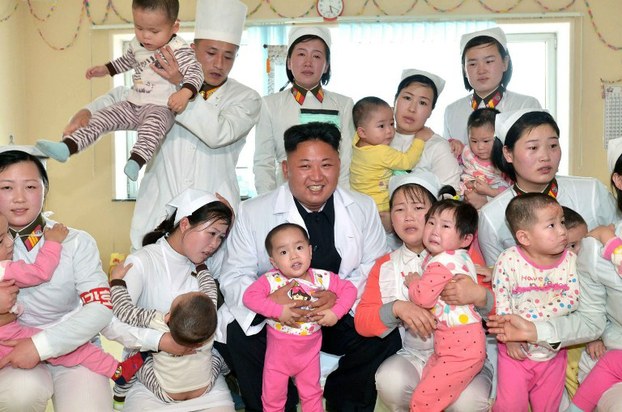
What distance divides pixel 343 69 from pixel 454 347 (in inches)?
194

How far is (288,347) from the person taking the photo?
9.20 feet

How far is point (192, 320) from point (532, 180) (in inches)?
59.7

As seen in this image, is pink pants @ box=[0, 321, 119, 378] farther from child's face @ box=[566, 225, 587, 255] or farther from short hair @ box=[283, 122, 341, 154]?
child's face @ box=[566, 225, 587, 255]

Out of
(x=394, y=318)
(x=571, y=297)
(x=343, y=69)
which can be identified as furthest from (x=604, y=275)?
(x=343, y=69)

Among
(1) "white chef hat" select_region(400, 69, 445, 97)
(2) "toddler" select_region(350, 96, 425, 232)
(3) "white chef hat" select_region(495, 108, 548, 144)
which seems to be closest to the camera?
(3) "white chef hat" select_region(495, 108, 548, 144)

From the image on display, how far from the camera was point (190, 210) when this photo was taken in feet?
9.70

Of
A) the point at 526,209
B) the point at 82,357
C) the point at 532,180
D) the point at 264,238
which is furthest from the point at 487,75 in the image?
the point at 82,357

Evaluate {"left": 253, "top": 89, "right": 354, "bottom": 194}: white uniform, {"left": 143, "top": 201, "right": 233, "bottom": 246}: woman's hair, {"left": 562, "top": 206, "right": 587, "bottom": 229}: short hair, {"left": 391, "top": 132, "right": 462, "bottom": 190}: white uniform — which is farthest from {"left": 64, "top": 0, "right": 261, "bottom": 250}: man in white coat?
{"left": 562, "top": 206, "right": 587, "bottom": 229}: short hair

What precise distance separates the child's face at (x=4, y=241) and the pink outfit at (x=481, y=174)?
2138 millimetres

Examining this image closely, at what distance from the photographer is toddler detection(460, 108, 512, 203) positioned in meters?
→ 3.49

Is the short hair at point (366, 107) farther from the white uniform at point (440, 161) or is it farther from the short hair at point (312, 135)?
the short hair at point (312, 135)

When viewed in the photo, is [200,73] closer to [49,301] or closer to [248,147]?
[49,301]

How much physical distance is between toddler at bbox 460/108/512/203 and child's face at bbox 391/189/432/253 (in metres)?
0.63

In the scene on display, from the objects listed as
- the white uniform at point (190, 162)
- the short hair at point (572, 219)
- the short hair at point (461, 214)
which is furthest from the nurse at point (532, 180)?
the white uniform at point (190, 162)
